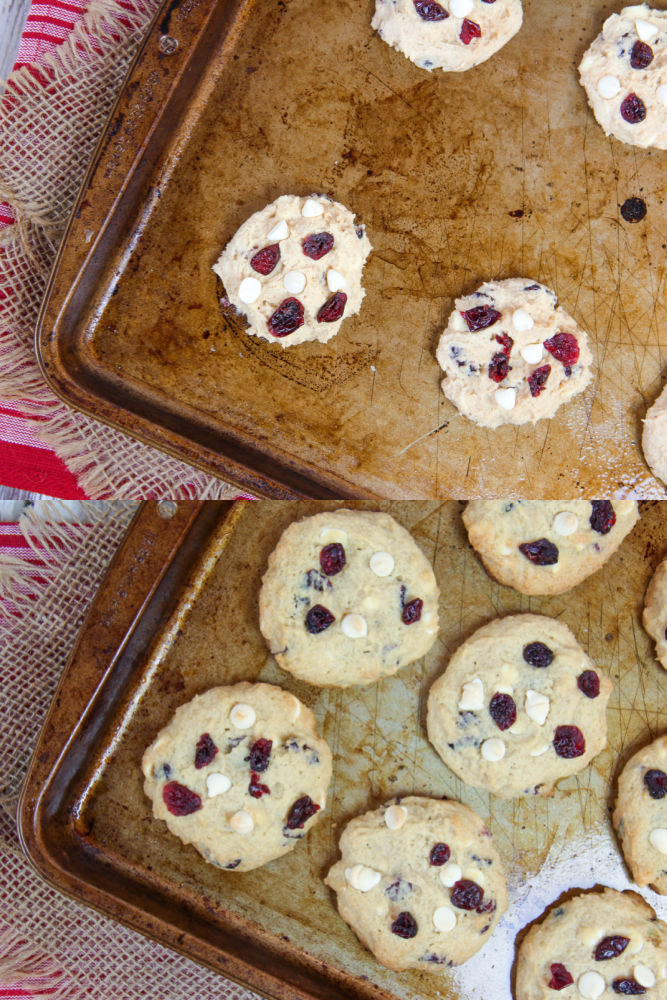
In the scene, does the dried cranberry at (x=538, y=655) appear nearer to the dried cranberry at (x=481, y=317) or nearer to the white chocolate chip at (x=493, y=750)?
the white chocolate chip at (x=493, y=750)

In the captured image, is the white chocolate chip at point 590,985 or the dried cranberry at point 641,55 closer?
the white chocolate chip at point 590,985

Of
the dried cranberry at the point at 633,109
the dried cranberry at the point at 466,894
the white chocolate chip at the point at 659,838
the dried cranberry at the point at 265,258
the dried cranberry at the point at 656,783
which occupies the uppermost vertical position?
the dried cranberry at the point at 633,109

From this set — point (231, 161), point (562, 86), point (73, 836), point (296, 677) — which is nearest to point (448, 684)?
point (296, 677)

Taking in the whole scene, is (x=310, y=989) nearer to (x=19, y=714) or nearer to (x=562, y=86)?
(x=19, y=714)

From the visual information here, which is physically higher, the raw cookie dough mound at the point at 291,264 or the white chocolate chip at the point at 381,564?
the raw cookie dough mound at the point at 291,264

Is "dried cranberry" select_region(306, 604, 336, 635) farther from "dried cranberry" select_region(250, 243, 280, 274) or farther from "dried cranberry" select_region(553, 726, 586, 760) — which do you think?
"dried cranberry" select_region(250, 243, 280, 274)

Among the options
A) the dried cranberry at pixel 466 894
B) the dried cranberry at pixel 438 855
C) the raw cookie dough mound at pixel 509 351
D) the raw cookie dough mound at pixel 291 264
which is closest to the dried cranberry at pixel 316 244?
A: the raw cookie dough mound at pixel 291 264
